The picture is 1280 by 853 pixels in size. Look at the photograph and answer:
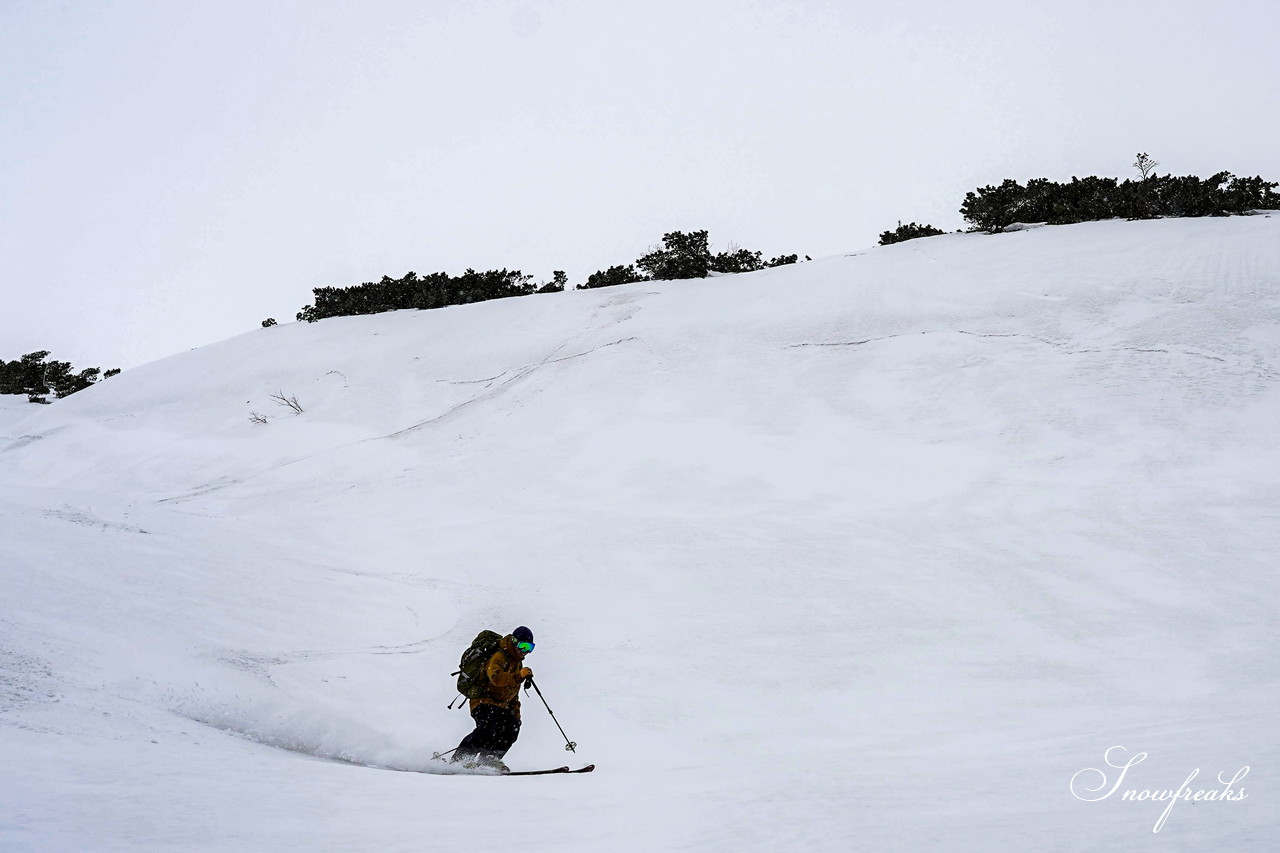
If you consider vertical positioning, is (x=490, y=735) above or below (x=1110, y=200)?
below

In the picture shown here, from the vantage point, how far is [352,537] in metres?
13.8

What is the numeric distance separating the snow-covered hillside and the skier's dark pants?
546 mm

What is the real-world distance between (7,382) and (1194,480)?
40180 mm

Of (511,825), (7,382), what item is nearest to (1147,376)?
(511,825)

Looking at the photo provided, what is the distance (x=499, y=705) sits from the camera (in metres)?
7.14

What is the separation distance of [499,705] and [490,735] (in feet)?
0.87

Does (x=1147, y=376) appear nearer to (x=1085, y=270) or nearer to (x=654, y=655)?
(x=1085, y=270)

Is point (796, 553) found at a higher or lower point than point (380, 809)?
lower

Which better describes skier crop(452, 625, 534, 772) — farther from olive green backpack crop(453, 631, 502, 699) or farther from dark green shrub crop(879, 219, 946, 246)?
dark green shrub crop(879, 219, 946, 246)

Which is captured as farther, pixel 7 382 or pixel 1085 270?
pixel 7 382

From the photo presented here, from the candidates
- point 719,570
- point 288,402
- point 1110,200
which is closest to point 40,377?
point 288,402

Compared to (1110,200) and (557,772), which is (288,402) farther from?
(1110,200)

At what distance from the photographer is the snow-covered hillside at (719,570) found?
4.59 m

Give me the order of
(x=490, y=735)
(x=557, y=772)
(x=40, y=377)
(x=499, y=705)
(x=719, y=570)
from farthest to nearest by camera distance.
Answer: (x=40, y=377) → (x=719, y=570) → (x=499, y=705) → (x=490, y=735) → (x=557, y=772)
